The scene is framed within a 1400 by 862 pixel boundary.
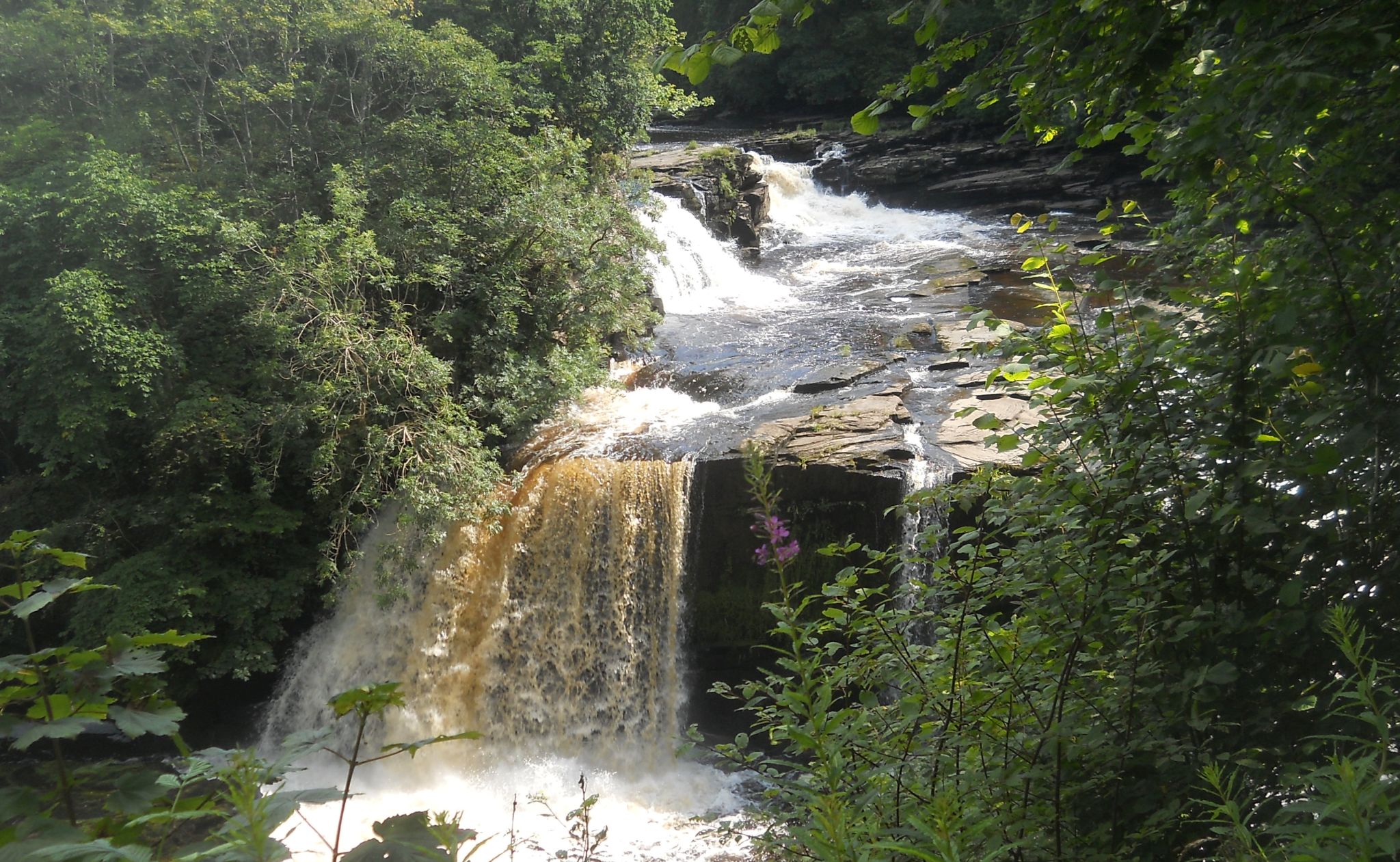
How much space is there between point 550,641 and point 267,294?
4306 mm

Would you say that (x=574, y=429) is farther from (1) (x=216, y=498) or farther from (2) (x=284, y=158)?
(2) (x=284, y=158)

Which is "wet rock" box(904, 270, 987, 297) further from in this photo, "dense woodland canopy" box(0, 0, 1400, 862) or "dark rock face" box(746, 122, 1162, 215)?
"dark rock face" box(746, 122, 1162, 215)

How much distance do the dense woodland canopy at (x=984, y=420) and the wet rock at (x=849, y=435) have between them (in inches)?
36.0

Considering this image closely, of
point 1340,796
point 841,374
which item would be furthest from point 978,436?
point 1340,796

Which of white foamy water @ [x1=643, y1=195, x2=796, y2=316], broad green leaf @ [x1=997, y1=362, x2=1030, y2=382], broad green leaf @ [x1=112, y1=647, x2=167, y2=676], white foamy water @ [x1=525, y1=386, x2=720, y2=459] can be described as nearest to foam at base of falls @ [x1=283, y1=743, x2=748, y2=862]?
white foamy water @ [x1=525, y1=386, x2=720, y2=459]

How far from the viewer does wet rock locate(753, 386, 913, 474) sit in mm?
7512

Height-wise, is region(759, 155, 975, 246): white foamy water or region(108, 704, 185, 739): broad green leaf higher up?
region(759, 155, 975, 246): white foamy water

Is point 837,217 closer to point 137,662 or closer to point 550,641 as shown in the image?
point 550,641

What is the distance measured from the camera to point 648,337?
1176 centimetres

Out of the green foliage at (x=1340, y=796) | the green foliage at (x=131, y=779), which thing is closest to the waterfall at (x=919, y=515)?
the green foliage at (x=1340, y=796)

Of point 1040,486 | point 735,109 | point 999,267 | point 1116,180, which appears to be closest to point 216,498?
point 1040,486

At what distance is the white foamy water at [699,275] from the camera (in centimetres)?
1386

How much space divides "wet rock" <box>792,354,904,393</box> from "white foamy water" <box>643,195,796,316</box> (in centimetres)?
369

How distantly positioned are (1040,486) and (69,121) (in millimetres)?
13185
